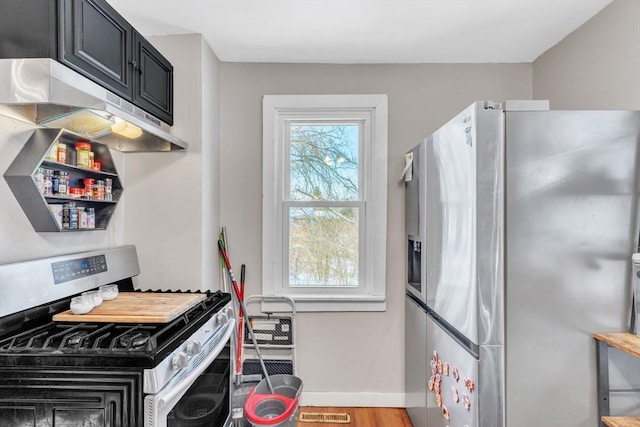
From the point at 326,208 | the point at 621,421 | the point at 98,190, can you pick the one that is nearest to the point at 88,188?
the point at 98,190

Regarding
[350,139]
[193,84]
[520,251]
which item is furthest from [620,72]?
[193,84]

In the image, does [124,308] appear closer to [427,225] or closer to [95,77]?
[95,77]

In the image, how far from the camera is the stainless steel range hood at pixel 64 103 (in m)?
1.13

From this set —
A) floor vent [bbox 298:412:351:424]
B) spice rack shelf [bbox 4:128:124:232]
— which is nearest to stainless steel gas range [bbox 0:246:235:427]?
spice rack shelf [bbox 4:128:124:232]

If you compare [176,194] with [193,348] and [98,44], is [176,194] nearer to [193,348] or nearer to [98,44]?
[98,44]

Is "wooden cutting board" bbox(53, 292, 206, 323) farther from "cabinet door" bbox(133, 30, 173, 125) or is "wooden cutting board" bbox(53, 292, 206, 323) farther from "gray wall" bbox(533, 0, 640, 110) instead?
"gray wall" bbox(533, 0, 640, 110)

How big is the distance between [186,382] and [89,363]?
31cm

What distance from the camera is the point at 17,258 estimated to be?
4.63 feet

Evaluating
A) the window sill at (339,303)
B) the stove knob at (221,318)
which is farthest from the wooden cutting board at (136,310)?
the window sill at (339,303)

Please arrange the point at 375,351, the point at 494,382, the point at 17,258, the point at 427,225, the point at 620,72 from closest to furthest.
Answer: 1. the point at 494,382
2. the point at 17,258
3. the point at 620,72
4. the point at 427,225
5. the point at 375,351

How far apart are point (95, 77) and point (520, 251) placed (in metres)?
1.82

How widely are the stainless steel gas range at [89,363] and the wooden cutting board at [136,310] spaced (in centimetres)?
2

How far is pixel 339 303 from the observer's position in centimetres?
241

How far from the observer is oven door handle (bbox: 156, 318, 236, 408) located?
1098 millimetres
